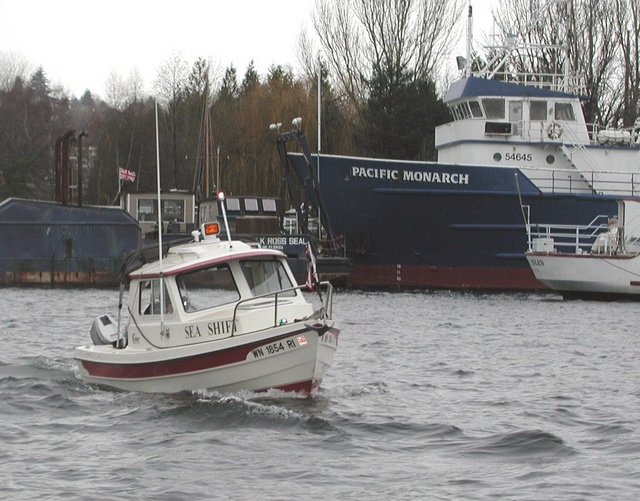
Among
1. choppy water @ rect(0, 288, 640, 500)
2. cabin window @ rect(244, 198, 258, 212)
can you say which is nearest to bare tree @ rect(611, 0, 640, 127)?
cabin window @ rect(244, 198, 258, 212)

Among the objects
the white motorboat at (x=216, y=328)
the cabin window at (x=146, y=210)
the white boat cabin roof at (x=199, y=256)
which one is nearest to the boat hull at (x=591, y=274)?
the white boat cabin roof at (x=199, y=256)

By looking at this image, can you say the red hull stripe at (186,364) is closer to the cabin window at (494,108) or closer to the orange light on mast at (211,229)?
the orange light on mast at (211,229)

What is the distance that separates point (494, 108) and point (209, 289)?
2835cm

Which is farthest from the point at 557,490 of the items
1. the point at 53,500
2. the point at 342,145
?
the point at 342,145

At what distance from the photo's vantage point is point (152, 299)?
16828 mm

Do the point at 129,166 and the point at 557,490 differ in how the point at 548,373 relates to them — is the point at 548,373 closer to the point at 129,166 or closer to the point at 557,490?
the point at 557,490

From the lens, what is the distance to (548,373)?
20312 millimetres

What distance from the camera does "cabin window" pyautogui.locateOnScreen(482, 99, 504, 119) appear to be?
43.3 metres

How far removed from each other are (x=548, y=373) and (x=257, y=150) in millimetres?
43634

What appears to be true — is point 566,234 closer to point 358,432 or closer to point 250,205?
point 250,205

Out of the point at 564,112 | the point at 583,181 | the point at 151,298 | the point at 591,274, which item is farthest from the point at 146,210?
the point at 151,298

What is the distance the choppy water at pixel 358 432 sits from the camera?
12039 millimetres

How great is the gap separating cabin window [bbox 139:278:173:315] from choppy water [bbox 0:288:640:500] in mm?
1158

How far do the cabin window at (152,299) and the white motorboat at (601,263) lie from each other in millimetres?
22614
